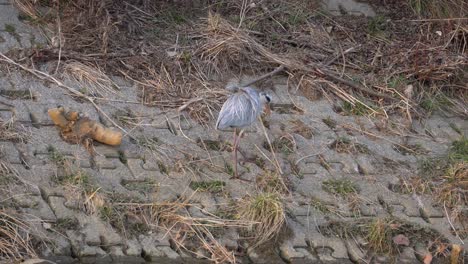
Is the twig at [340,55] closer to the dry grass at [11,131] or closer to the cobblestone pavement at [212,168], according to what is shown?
the cobblestone pavement at [212,168]

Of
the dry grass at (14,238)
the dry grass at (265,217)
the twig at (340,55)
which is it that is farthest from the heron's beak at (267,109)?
the dry grass at (14,238)

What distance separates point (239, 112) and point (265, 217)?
952 millimetres

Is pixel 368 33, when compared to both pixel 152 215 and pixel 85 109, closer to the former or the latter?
pixel 85 109

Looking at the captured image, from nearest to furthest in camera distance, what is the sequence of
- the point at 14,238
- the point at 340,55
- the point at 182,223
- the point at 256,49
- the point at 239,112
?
the point at 14,238 < the point at 182,223 < the point at 239,112 < the point at 256,49 < the point at 340,55

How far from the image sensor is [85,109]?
7.19m

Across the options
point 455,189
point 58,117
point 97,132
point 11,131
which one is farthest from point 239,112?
point 455,189

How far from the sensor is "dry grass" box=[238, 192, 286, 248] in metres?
6.11

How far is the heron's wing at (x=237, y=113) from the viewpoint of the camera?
22.0 ft

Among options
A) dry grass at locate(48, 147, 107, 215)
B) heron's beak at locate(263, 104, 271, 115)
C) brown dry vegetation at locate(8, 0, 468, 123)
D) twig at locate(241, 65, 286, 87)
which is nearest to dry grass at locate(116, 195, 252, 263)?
dry grass at locate(48, 147, 107, 215)

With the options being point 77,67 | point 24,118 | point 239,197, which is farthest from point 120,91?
point 239,197

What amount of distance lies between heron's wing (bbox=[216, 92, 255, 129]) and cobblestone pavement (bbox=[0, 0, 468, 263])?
37 cm

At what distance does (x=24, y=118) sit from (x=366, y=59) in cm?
353

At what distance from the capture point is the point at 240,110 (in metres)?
6.74

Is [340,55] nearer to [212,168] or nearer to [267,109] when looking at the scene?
[267,109]
